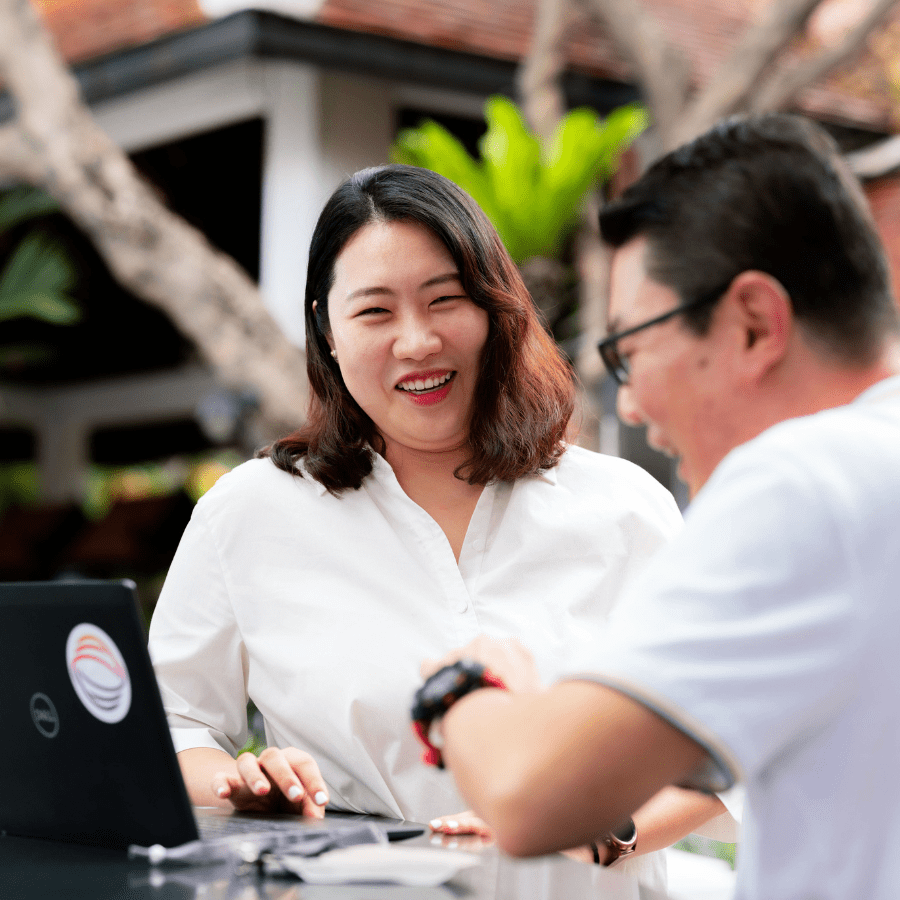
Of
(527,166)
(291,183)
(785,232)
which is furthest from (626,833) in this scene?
(291,183)

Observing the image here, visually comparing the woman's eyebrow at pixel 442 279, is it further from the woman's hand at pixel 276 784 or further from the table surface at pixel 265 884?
the table surface at pixel 265 884

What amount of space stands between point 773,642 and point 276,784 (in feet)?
2.82

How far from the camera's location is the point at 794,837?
2.98 ft

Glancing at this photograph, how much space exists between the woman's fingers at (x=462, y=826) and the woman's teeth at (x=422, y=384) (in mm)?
706

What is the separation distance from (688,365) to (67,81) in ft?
15.8

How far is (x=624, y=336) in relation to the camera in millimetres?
1092

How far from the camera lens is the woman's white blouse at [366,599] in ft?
5.58

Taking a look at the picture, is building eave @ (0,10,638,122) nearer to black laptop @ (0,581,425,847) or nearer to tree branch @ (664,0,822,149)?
tree branch @ (664,0,822,149)

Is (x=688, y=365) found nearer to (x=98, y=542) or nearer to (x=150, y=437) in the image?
(x=98, y=542)

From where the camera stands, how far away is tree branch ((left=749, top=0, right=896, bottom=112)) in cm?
Result: 550

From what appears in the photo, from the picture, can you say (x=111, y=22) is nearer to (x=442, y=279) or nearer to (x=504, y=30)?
(x=504, y=30)

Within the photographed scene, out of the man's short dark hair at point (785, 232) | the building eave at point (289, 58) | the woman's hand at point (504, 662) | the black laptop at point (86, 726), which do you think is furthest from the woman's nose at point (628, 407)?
the building eave at point (289, 58)

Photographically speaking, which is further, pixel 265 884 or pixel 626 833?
pixel 626 833

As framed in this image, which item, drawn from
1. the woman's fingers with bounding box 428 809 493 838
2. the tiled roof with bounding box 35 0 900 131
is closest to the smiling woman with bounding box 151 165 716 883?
the woman's fingers with bounding box 428 809 493 838
